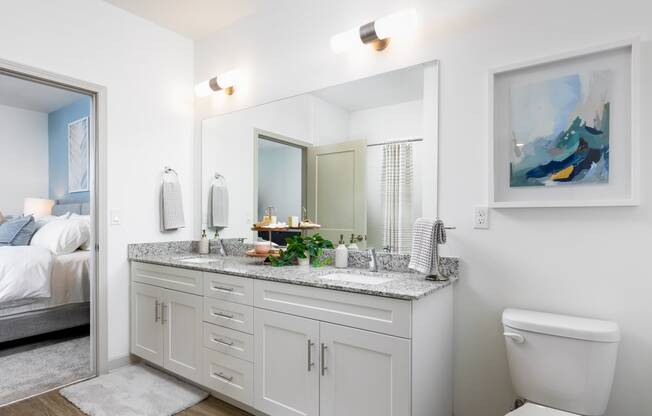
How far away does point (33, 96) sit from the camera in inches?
108

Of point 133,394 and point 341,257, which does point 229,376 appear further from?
point 341,257

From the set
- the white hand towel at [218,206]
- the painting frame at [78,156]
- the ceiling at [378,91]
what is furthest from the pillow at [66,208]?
the ceiling at [378,91]

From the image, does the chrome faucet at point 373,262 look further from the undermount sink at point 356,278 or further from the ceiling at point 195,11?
the ceiling at point 195,11

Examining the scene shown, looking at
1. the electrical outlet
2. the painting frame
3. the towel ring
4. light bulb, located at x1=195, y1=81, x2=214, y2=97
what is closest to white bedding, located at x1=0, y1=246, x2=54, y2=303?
the painting frame

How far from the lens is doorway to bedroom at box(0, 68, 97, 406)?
2.62 meters

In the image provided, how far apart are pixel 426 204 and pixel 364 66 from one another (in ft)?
2.96

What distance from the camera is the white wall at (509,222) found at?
1463 mm

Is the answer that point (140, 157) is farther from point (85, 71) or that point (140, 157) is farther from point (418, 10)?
point (418, 10)

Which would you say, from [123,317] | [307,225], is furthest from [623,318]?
[123,317]

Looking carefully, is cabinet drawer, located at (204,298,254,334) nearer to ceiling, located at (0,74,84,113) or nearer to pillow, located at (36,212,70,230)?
pillow, located at (36,212,70,230)

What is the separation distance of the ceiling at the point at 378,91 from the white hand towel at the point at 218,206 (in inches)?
44.4

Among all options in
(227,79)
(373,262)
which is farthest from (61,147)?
(373,262)

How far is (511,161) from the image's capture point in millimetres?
1715

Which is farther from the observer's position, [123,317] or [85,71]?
[123,317]
